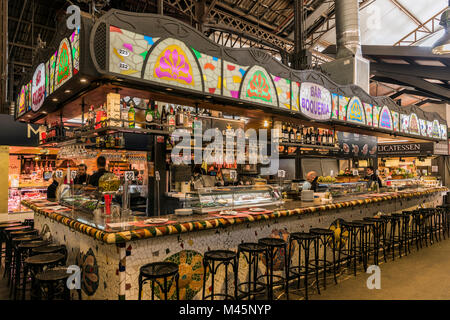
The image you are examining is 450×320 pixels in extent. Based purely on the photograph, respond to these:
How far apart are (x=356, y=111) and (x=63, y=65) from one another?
563 cm

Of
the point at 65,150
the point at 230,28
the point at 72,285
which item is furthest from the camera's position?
the point at 230,28

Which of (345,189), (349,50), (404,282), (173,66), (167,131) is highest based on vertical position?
(349,50)

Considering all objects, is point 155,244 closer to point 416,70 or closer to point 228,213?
point 228,213

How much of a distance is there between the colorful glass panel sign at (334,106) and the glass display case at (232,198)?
236 cm

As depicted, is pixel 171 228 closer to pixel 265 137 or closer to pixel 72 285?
pixel 72 285

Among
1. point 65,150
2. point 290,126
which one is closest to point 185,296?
point 65,150

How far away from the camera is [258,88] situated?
4.37 metres

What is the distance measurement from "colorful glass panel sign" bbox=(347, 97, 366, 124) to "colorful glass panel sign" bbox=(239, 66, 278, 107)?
2.42 m

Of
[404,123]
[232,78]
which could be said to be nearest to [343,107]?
[232,78]

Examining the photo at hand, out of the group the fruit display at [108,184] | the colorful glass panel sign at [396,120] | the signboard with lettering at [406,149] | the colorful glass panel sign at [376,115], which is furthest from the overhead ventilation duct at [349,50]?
the signboard with lettering at [406,149]

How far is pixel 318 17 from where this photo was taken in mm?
10477

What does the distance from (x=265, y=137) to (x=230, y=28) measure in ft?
13.6

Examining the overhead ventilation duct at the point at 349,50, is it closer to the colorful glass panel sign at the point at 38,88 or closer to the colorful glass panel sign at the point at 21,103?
the colorful glass panel sign at the point at 38,88

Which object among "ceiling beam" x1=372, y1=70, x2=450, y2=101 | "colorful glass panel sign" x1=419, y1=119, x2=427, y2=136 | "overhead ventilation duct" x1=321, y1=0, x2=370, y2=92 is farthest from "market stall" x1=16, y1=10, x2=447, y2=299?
"ceiling beam" x1=372, y1=70, x2=450, y2=101
